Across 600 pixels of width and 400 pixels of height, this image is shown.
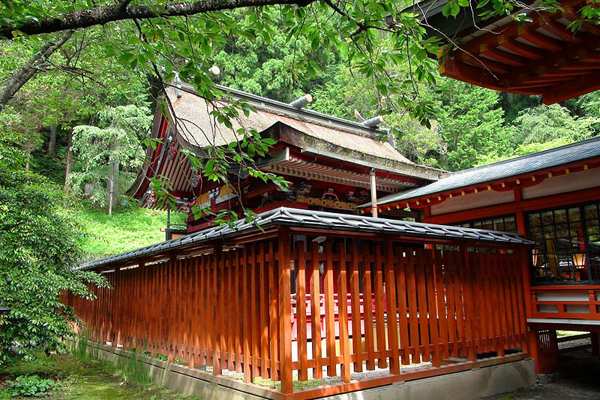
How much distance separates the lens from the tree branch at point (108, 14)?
2908 millimetres

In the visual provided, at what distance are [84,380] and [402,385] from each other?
5.51m

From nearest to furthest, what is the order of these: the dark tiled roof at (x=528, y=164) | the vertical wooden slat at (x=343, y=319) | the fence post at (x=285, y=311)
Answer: the fence post at (x=285, y=311) < the vertical wooden slat at (x=343, y=319) < the dark tiled roof at (x=528, y=164)

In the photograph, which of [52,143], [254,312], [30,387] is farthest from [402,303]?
[52,143]

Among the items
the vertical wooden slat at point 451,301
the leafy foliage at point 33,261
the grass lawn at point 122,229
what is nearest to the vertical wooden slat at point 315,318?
the vertical wooden slat at point 451,301

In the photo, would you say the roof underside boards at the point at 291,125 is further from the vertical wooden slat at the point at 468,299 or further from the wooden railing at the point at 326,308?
the wooden railing at the point at 326,308

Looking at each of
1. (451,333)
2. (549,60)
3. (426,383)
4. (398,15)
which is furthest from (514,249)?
(398,15)

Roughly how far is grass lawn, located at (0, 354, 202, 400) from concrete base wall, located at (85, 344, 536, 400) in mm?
250

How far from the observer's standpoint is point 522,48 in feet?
14.4

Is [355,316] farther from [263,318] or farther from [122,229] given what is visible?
[122,229]

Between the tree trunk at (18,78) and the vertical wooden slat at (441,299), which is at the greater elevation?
the tree trunk at (18,78)

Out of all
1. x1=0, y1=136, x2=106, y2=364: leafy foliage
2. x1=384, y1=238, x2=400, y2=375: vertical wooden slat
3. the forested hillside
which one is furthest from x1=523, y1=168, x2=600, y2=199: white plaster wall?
the forested hillside

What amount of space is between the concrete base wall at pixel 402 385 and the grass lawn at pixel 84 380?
0.25m

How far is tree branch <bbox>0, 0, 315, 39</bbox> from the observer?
9.54ft

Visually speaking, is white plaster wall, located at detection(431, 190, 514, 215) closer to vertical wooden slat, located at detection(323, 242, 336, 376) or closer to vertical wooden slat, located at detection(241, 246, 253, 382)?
vertical wooden slat, located at detection(323, 242, 336, 376)
